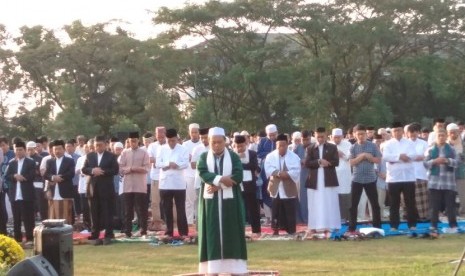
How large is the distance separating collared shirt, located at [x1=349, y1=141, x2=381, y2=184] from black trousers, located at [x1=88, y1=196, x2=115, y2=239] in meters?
4.13

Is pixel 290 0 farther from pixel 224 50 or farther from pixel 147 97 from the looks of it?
pixel 147 97

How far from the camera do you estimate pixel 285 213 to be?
49.3 ft

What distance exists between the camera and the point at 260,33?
138ft

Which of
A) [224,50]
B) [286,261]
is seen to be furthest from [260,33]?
[286,261]

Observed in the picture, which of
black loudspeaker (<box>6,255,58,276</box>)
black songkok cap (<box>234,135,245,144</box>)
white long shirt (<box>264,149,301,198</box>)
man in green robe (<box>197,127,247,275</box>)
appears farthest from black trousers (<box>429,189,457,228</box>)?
black loudspeaker (<box>6,255,58,276</box>)

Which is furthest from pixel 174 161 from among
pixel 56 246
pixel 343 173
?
pixel 56 246

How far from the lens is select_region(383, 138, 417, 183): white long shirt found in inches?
588

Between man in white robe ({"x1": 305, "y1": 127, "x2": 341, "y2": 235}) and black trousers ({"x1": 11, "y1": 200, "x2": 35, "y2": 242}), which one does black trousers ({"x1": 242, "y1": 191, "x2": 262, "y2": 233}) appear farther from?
black trousers ({"x1": 11, "y1": 200, "x2": 35, "y2": 242})

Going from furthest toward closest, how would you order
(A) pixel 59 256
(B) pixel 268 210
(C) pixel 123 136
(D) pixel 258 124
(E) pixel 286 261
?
(D) pixel 258 124, (C) pixel 123 136, (B) pixel 268 210, (E) pixel 286 261, (A) pixel 59 256

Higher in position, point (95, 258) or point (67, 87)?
point (67, 87)

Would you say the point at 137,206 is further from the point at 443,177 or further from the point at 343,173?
the point at 443,177

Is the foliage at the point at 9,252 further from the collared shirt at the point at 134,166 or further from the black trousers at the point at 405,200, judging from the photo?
the black trousers at the point at 405,200

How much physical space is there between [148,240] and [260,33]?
28.1m

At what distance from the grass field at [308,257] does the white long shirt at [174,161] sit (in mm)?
1193
